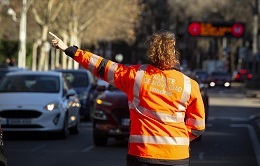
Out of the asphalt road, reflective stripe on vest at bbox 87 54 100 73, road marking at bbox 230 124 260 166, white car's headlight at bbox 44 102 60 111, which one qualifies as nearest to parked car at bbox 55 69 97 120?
the asphalt road

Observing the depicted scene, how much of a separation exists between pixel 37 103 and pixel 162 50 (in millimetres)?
12210

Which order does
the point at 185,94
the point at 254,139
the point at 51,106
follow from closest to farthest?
the point at 185,94 → the point at 51,106 → the point at 254,139

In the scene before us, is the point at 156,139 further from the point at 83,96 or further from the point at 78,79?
the point at 78,79

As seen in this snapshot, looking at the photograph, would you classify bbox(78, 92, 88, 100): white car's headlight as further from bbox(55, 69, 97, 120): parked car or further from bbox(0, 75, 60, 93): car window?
bbox(0, 75, 60, 93): car window

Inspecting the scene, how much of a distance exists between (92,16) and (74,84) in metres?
46.1

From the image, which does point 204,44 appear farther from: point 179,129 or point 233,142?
point 179,129

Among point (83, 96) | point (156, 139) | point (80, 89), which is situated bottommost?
point (83, 96)

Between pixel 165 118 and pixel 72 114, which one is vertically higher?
pixel 165 118


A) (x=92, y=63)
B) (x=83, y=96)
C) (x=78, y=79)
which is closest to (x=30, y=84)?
(x=83, y=96)

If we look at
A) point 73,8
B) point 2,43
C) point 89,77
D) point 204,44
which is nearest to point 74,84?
point 89,77

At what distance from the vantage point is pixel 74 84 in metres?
27.2

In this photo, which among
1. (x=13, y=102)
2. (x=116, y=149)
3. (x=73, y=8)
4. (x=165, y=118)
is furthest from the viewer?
(x=73, y=8)

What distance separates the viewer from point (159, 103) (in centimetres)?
675

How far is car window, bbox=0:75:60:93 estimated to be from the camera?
19750 mm
